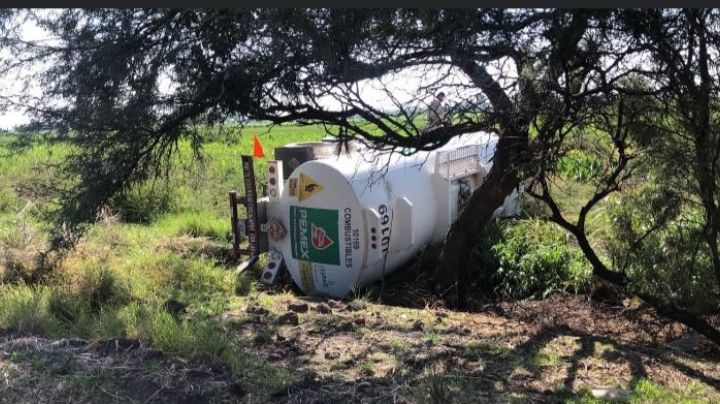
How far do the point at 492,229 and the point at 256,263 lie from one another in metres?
2.90

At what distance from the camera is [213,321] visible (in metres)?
5.49

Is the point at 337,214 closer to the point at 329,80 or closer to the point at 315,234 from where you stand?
the point at 315,234

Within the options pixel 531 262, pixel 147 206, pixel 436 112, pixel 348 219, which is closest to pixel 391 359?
pixel 436 112

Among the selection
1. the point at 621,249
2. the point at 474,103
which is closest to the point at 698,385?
the point at 621,249

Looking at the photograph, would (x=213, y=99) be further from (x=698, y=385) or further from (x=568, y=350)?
(x=698, y=385)

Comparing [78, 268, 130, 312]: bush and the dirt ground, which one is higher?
[78, 268, 130, 312]: bush

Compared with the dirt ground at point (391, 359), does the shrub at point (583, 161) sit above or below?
above

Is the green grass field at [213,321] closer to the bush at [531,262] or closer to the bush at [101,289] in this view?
the bush at [101,289]

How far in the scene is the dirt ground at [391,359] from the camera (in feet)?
12.5

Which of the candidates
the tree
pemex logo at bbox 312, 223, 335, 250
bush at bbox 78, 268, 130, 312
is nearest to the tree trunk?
the tree

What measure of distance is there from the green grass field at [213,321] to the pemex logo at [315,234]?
501 millimetres

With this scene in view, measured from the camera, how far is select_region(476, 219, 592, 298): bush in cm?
744

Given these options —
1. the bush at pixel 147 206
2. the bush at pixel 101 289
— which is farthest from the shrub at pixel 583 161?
the bush at pixel 147 206

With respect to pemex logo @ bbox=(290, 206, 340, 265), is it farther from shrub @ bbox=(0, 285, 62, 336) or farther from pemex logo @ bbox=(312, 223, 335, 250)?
shrub @ bbox=(0, 285, 62, 336)
